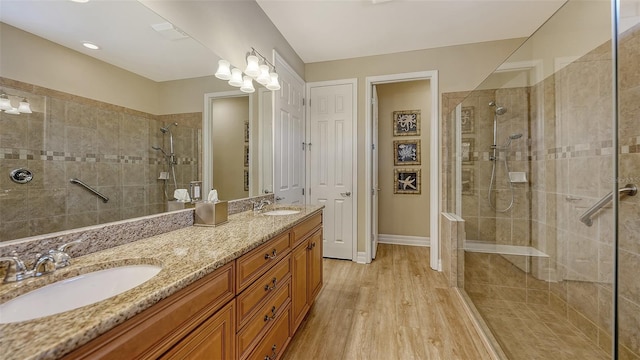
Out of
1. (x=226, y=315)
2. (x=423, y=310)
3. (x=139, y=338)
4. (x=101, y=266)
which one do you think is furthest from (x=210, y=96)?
(x=423, y=310)

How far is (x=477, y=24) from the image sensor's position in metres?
2.57

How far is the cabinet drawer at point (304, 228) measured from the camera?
1.67m

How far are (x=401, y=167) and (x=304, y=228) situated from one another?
2696mm

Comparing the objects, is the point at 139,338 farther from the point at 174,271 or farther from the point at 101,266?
the point at 101,266

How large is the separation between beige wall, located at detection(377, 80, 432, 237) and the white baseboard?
50 mm

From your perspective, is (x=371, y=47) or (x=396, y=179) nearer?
(x=371, y=47)

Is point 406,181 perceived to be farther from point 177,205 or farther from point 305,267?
point 177,205

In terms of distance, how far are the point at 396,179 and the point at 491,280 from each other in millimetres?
2185

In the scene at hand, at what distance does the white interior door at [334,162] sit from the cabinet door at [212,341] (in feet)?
7.88

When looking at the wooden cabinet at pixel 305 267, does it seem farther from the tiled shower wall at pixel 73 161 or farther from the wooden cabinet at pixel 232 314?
the tiled shower wall at pixel 73 161

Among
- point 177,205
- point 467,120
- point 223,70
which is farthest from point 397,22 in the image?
point 177,205

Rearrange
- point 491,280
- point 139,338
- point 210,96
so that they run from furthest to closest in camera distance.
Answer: point 491,280
point 210,96
point 139,338

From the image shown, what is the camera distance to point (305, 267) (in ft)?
6.06

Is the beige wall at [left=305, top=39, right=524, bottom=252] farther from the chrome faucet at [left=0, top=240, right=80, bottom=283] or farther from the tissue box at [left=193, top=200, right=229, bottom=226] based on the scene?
the chrome faucet at [left=0, top=240, right=80, bottom=283]
